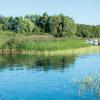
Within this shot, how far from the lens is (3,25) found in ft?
281

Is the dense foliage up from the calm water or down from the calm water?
up

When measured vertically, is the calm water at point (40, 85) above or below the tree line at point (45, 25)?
below

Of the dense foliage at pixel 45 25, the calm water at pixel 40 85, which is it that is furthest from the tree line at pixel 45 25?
the calm water at pixel 40 85

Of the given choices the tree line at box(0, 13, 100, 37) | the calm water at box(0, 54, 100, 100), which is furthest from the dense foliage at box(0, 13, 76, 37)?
the calm water at box(0, 54, 100, 100)

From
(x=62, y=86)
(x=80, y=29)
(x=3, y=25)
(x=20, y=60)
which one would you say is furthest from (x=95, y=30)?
(x=62, y=86)

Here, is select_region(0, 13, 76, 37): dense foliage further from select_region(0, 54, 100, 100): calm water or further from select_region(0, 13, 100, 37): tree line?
select_region(0, 54, 100, 100): calm water

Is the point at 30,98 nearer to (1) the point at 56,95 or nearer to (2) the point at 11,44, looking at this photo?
(1) the point at 56,95

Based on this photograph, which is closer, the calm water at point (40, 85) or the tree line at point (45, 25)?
the calm water at point (40, 85)

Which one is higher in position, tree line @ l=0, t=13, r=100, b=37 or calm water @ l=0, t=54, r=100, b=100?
tree line @ l=0, t=13, r=100, b=37

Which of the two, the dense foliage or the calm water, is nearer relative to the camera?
the calm water

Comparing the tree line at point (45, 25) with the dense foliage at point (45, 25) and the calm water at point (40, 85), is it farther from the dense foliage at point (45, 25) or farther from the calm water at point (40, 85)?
the calm water at point (40, 85)

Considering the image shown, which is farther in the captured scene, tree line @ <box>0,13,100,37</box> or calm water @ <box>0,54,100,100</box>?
tree line @ <box>0,13,100,37</box>

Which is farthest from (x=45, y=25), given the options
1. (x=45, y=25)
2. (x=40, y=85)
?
(x=40, y=85)

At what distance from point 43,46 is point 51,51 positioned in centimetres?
105
